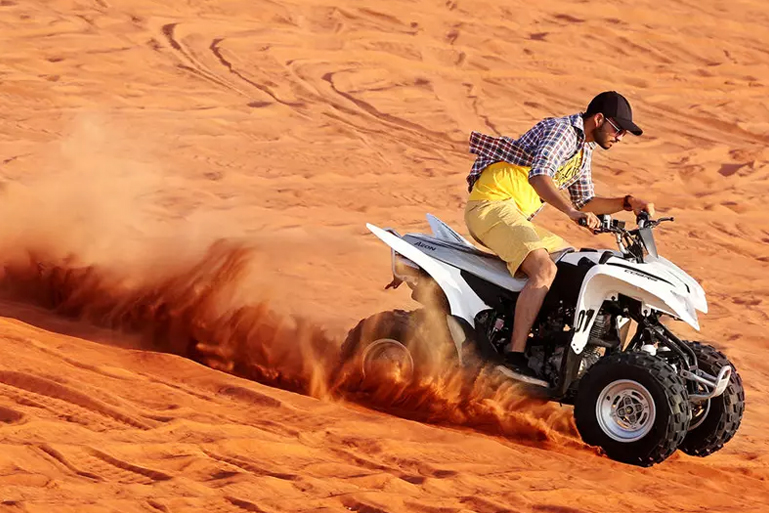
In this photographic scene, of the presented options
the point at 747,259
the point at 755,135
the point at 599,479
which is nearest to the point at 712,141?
the point at 755,135

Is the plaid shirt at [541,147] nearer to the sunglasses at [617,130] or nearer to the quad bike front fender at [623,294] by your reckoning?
the sunglasses at [617,130]

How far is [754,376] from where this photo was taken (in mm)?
8852

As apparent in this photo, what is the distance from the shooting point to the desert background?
5.38 m

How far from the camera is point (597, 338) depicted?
22.0ft

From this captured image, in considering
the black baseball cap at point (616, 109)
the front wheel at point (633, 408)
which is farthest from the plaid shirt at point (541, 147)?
the front wheel at point (633, 408)

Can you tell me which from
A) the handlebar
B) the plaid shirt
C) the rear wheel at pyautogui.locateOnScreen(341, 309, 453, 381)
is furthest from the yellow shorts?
the rear wheel at pyautogui.locateOnScreen(341, 309, 453, 381)

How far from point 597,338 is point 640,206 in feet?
2.53

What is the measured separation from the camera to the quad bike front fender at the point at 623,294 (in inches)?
251

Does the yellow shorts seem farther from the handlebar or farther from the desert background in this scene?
the desert background

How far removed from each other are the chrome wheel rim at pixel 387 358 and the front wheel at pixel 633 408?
3.61 ft

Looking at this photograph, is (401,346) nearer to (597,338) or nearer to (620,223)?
(597,338)

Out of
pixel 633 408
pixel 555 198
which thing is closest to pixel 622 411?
pixel 633 408

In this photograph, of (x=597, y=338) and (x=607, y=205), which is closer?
(x=597, y=338)

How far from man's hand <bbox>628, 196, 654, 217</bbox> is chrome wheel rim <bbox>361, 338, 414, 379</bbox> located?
1.51m
